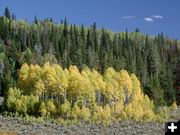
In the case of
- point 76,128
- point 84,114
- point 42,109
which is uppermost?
point 42,109

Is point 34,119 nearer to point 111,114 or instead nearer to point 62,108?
point 62,108

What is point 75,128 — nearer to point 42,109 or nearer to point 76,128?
point 76,128

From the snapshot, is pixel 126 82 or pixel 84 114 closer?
pixel 84 114

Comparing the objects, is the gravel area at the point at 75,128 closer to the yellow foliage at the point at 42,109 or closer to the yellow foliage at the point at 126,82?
the yellow foliage at the point at 42,109

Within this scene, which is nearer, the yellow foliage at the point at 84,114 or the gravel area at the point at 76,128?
the gravel area at the point at 76,128

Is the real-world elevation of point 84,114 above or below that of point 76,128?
above

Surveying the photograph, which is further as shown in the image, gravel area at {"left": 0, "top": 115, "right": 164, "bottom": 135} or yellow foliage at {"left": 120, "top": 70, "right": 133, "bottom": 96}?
yellow foliage at {"left": 120, "top": 70, "right": 133, "bottom": 96}

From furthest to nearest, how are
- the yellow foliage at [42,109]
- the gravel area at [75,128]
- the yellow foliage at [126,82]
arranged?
the yellow foliage at [126,82], the yellow foliage at [42,109], the gravel area at [75,128]

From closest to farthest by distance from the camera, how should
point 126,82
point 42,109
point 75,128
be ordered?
point 75,128 < point 42,109 < point 126,82

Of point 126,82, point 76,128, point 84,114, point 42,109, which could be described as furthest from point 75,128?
point 126,82

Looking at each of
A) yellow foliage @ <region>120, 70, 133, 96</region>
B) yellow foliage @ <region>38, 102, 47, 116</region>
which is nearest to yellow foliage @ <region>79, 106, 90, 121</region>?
yellow foliage @ <region>38, 102, 47, 116</region>

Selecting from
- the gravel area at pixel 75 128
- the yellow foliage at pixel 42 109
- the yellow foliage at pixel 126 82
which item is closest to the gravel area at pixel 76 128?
the gravel area at pixel 75 128

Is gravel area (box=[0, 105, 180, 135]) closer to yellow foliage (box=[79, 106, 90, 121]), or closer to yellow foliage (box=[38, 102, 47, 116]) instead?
yellow foliage (box=[79, 106, 90, 121])

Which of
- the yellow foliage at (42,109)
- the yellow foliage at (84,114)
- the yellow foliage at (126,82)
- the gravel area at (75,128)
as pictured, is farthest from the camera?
the yellow foliage at (126,82)
